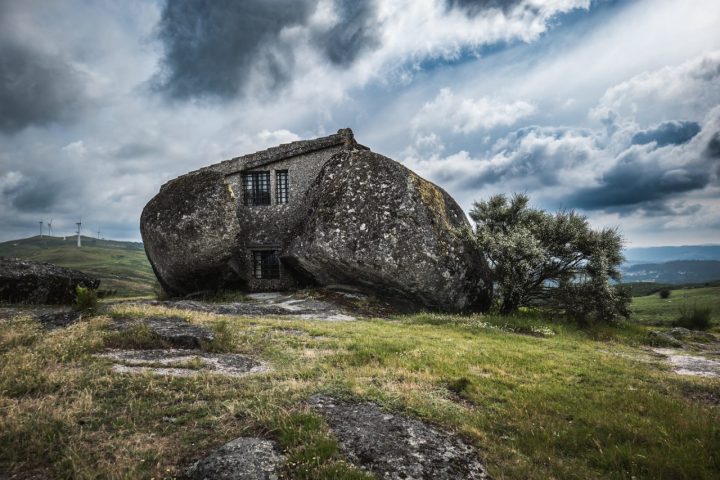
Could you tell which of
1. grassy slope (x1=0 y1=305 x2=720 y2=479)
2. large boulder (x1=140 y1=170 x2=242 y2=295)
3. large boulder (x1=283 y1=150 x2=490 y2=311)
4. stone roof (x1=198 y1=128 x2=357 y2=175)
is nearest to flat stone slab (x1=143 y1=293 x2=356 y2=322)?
large boulder (x1=283 y1=150 x2=490 y2=311)

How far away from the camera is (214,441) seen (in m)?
5.29

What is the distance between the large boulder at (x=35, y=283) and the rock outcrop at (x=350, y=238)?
434 cm

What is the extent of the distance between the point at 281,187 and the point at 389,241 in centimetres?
1039

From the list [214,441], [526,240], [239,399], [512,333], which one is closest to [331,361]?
[239,399]

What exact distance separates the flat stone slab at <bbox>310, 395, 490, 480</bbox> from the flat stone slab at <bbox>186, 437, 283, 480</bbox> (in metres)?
0.95

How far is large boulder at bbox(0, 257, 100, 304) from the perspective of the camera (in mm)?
17766

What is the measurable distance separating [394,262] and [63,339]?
536 inches

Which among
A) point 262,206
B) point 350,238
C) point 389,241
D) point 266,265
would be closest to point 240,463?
point 389,241

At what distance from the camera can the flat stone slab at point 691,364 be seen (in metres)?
10.9

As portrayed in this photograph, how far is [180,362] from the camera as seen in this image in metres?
8.95

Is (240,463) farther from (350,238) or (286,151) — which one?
(286,151)

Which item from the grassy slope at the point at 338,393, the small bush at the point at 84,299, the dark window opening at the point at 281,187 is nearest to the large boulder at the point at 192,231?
the dark window opening at the point at 281,187

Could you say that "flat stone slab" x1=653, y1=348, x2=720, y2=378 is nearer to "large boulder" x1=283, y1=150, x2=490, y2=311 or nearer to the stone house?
"large boulder" x1=283, y1=150, x2=490, y2=311

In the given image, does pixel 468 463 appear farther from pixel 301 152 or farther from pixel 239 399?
pixel 301 152
